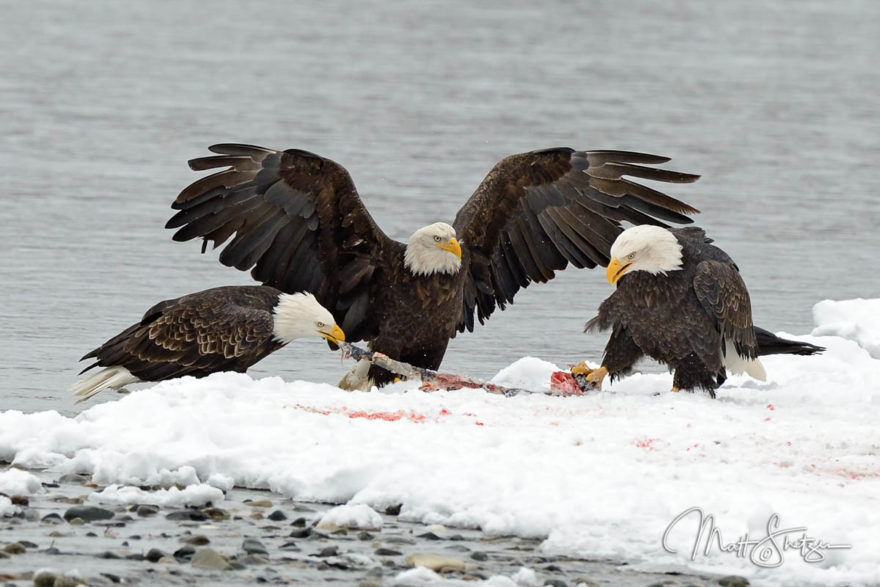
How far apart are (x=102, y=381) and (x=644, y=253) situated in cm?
242

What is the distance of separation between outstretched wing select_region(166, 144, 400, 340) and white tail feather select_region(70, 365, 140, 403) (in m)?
0.67

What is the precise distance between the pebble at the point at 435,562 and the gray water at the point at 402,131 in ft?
8.63

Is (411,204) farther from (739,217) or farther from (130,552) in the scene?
(130,552)

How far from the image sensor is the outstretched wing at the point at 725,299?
267 inches

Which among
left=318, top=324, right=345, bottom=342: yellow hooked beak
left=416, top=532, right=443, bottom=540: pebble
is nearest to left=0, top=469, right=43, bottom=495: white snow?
left=416, top=532, right=443, bottom=540: pebble

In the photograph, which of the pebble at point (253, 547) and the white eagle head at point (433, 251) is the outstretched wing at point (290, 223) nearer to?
the white eagle head at point (433, 251)

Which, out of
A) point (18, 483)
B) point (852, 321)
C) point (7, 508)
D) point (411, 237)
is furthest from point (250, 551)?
point (852, 321)

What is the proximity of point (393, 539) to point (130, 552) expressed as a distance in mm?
783

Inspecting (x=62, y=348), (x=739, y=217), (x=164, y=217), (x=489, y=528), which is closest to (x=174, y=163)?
(x=164, y=217)

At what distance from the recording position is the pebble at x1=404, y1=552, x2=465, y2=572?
4418 millimetres

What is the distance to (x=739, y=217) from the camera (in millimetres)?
12094

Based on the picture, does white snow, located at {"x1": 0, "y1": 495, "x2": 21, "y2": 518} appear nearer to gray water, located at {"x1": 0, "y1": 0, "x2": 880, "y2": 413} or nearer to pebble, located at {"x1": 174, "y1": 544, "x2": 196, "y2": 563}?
pebble, located at {"x1": 174, "y1": 544, "x2": 196, "y2": 563}

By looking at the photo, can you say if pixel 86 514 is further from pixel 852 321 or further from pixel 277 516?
pixel 852 321

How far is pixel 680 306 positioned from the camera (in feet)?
22.4
